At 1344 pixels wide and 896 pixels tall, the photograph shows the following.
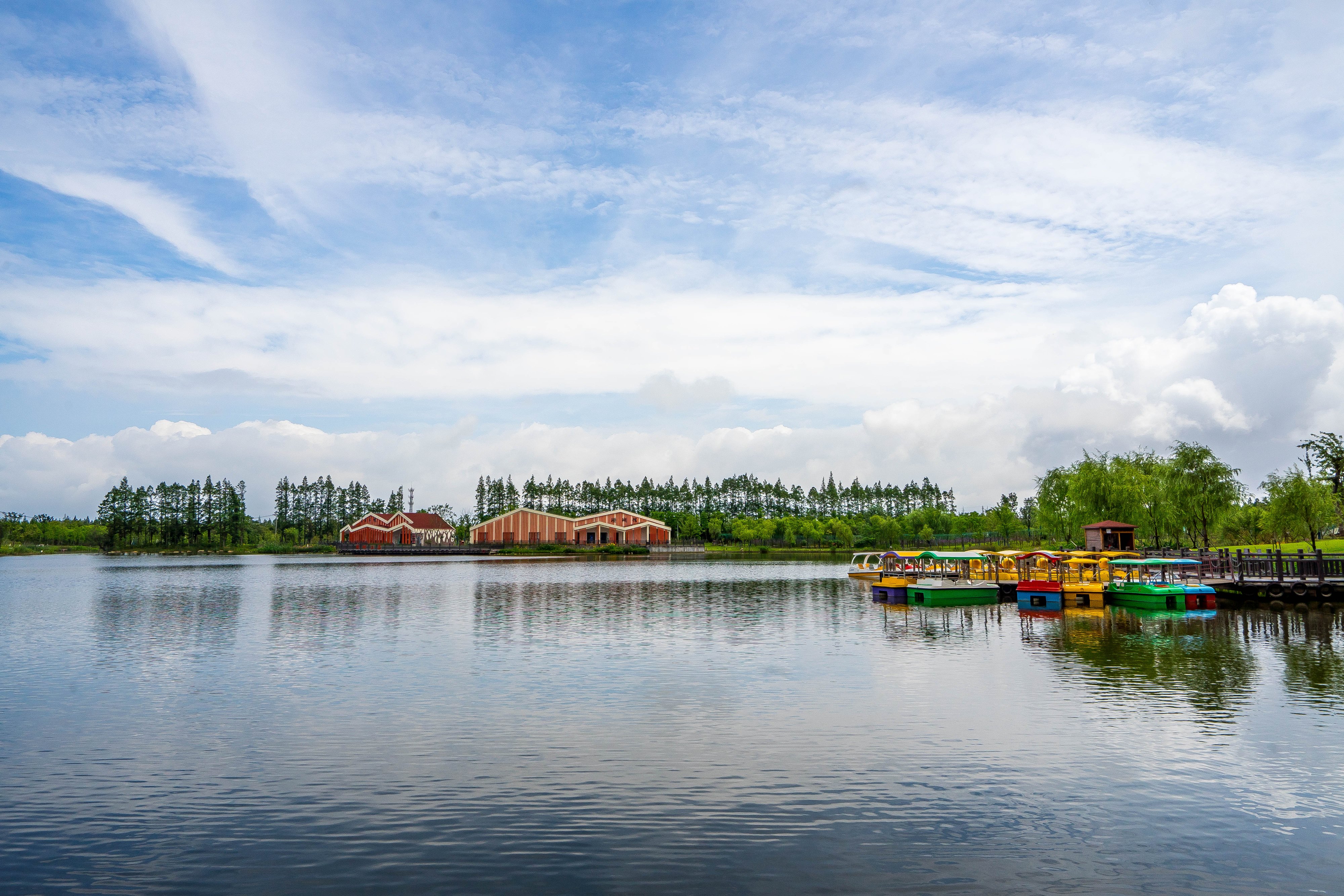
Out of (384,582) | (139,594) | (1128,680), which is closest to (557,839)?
(1128,680)

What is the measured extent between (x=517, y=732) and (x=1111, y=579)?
49128 millimetres

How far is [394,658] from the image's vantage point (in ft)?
110

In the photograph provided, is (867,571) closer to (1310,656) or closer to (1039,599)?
(1039,599)

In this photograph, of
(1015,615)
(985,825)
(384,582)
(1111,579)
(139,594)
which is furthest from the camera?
(384,582)

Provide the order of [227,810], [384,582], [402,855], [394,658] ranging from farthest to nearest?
[384,582] < [394,658] < [227,810] < [402,855]

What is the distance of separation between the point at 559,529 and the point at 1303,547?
399ft

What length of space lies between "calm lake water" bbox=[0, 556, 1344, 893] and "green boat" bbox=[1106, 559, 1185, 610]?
10.1m

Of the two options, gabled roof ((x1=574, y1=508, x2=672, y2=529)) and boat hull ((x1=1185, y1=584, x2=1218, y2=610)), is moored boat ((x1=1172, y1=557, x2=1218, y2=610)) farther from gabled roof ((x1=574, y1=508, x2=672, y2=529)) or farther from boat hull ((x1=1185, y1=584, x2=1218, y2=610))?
gabled roof ((x1=574, y1=508, x2=672, y2=529))

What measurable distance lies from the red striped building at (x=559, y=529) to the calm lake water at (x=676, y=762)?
127m

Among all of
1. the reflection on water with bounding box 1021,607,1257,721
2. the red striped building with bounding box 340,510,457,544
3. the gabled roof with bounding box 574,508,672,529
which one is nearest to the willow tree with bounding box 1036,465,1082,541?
the reflection on water with bounding box 1021,607,1257,721

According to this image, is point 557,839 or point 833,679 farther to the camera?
point 833,679

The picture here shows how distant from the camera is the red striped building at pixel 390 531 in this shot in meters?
175

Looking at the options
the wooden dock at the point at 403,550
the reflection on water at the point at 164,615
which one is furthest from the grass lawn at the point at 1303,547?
the wooden dock at the point at 403,550

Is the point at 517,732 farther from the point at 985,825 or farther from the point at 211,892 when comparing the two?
the point at 985,825
